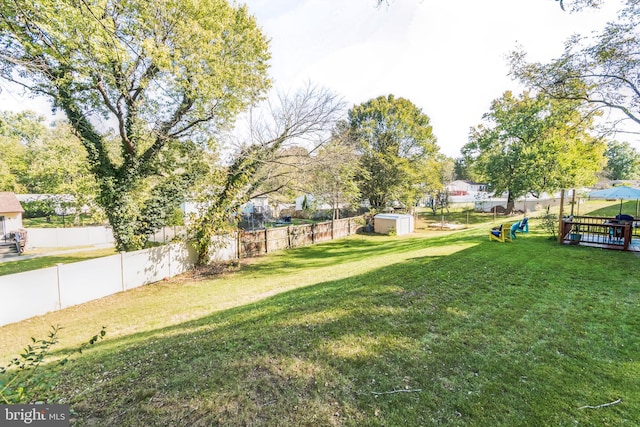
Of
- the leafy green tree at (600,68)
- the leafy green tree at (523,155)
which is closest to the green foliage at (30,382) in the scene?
the leafy green tree at (600,68)

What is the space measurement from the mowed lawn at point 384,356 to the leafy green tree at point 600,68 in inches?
262

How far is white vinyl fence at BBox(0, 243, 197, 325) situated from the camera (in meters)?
6.61

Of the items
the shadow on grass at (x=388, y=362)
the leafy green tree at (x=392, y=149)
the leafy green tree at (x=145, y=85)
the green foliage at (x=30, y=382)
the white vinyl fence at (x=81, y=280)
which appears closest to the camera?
the green foliage at (x=30, y=382)

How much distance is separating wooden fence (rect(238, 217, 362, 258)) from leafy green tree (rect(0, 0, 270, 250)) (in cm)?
472

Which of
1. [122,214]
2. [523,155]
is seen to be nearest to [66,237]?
[122,214]

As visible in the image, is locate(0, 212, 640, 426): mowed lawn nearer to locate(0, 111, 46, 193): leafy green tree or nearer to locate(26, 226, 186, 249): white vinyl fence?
locate(26, 226, 186, 249): white vinyl fence

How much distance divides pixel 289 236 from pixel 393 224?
27.2 ft

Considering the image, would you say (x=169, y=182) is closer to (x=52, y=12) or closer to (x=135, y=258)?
(x=135, y=258)

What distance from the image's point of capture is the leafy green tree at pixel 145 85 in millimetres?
7910

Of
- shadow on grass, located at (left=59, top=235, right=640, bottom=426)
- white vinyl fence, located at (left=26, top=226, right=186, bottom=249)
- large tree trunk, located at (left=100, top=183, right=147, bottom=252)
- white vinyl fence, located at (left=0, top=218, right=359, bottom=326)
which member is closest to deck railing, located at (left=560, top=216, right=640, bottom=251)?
shadow on grass, located at (left=59, top=235, right=640, bottom=426)

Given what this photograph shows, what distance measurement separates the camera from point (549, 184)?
22484 mm

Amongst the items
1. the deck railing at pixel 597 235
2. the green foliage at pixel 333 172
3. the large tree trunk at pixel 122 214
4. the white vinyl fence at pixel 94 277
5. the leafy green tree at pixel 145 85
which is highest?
the leafy green tree at pixel 145 85

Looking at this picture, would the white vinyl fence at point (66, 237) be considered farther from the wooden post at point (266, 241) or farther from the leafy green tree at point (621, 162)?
the leafy green tree at point (621, 162)

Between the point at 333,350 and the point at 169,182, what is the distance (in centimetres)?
1045
